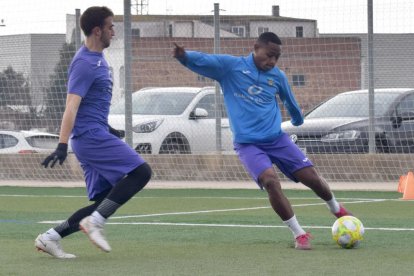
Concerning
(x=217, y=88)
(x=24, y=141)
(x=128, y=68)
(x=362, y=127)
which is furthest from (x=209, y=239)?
(x=24, y=141)

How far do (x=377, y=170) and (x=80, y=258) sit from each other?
10011 millimetres

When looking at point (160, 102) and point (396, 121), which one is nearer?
point (396, 121)

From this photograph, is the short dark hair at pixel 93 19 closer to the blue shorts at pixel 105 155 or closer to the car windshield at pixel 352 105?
the blue shorts at pixel 105 155

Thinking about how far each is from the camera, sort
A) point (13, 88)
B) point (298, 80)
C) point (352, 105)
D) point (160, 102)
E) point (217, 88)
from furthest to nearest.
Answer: point (13, 88) < point (160, 102) < point (298, 80) < point (217, 88) < point (352, 105)

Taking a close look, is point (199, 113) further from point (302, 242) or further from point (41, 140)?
point (302, 242)

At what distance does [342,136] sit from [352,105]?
571 mm

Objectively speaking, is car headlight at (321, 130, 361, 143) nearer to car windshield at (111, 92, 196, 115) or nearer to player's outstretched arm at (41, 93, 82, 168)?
car windshield at (111, 92, 196, 115)

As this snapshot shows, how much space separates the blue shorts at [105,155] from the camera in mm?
8867

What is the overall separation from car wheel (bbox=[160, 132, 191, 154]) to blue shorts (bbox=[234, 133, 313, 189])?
996 centimetres

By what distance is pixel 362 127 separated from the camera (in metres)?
18.4

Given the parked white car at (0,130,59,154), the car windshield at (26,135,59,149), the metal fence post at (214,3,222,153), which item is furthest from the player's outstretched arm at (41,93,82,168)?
the car windshield at (26,135,59,149)

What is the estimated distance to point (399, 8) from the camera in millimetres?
18766

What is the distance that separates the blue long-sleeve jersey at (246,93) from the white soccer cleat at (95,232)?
177 centimetres

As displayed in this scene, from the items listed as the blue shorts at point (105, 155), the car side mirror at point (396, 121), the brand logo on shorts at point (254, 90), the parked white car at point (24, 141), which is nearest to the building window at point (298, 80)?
the car side mirror at point (396, 121)
